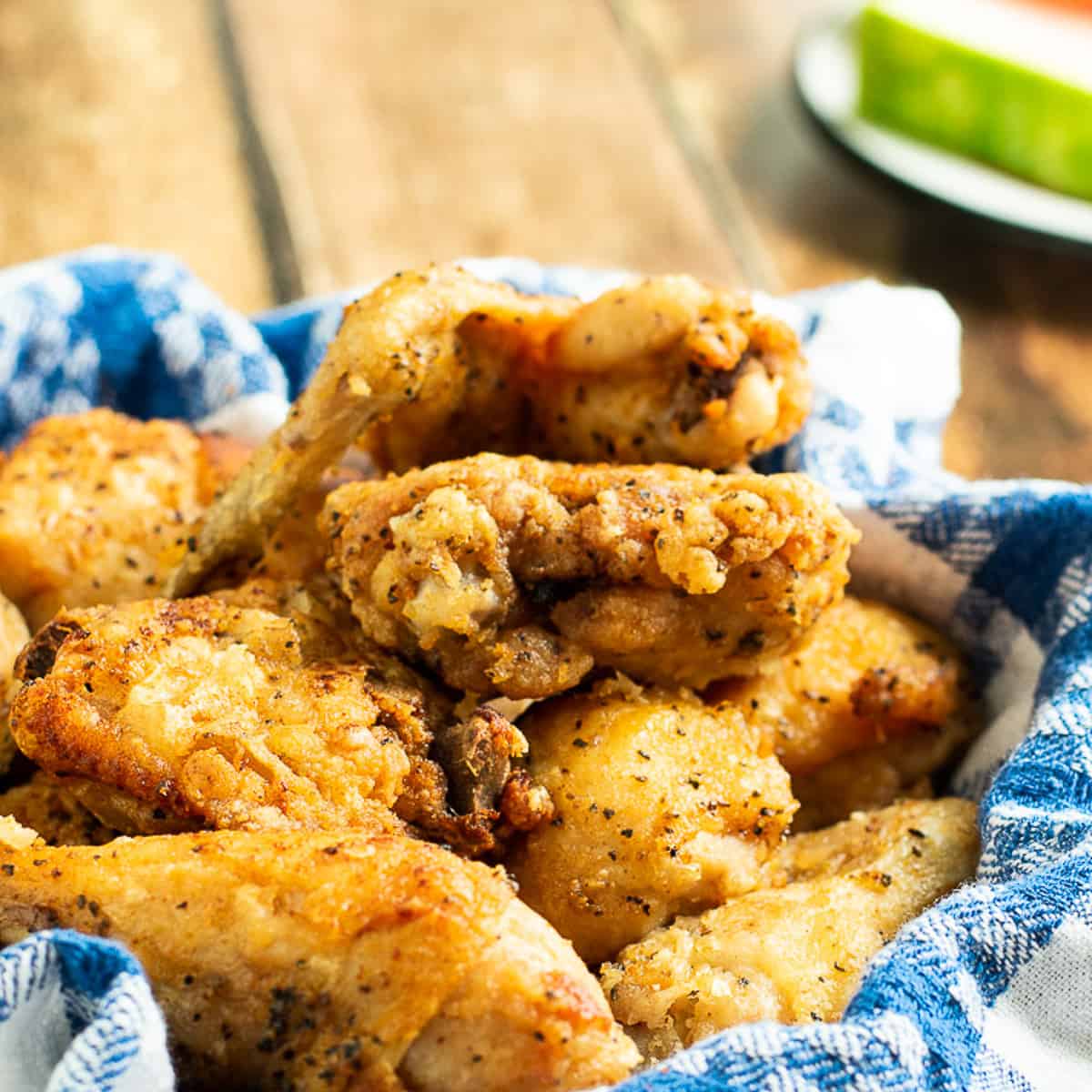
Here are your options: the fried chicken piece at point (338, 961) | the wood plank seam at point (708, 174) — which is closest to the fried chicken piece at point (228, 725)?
the fried chicken piece at point (338, 961)

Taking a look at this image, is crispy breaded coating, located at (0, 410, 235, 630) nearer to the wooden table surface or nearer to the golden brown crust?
the golden brown crust

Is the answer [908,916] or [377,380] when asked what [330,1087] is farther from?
[377,380]

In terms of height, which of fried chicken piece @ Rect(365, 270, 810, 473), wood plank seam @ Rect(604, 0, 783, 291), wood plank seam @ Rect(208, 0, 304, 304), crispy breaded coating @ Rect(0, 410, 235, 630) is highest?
fried chicken piece @ Rect(365, 270, 810, 473)

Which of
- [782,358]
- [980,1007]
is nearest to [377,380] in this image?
[782,358]

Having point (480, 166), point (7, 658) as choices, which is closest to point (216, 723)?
point (7, 658)

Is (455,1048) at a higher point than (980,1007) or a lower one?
higher

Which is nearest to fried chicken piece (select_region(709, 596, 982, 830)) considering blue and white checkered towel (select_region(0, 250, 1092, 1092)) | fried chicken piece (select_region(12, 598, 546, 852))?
blue and white checkered towel (select_region(0, 250, 1092, 1092))

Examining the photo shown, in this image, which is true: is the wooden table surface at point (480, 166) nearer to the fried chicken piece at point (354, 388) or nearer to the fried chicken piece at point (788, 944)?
the fried chicken piece at point (354, 388)
